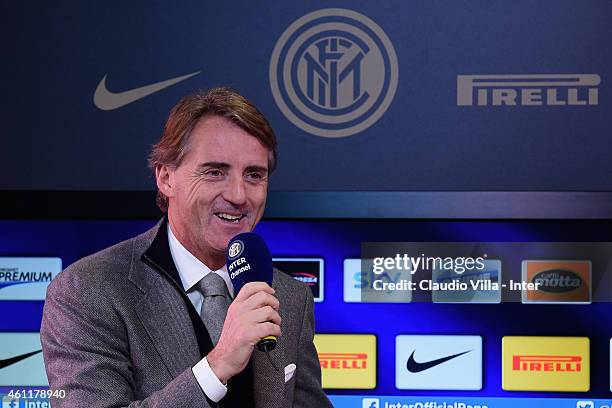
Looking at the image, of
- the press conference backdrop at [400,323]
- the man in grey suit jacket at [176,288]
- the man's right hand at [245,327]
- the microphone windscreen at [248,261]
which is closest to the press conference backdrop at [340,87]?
the press conference backdrop at [400,323]

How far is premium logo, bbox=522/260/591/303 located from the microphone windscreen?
4.35ft

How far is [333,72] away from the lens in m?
3.08

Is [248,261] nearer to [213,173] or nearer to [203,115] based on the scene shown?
[213,173]

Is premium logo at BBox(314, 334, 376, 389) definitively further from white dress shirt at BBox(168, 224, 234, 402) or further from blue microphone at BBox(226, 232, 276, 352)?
blue microphone at BBox(226, 232, 276, 352)

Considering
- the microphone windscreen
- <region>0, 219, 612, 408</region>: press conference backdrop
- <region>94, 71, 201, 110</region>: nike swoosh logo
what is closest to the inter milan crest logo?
<region>94, 71, 201, 110</region>: nike swoosh logo

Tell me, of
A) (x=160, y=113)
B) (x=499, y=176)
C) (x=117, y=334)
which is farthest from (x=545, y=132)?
(x=117, y=334)

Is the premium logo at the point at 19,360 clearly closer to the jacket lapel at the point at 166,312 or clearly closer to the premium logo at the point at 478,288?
the jacket lapel at the point at 166,312

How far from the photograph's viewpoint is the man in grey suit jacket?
5.82 feet


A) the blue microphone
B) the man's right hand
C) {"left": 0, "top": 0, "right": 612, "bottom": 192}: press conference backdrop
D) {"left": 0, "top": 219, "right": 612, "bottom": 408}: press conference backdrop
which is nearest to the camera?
the man's right hand

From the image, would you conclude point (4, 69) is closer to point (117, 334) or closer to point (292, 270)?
point (292, 270)

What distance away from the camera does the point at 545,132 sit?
3.04 m

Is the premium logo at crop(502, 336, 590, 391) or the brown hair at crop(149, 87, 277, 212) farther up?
the brown hair at crop(149, 87, 277, 212)

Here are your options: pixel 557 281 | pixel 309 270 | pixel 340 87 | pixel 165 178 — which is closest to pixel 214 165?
pixel 165 178

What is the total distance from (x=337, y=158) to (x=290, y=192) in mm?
300
